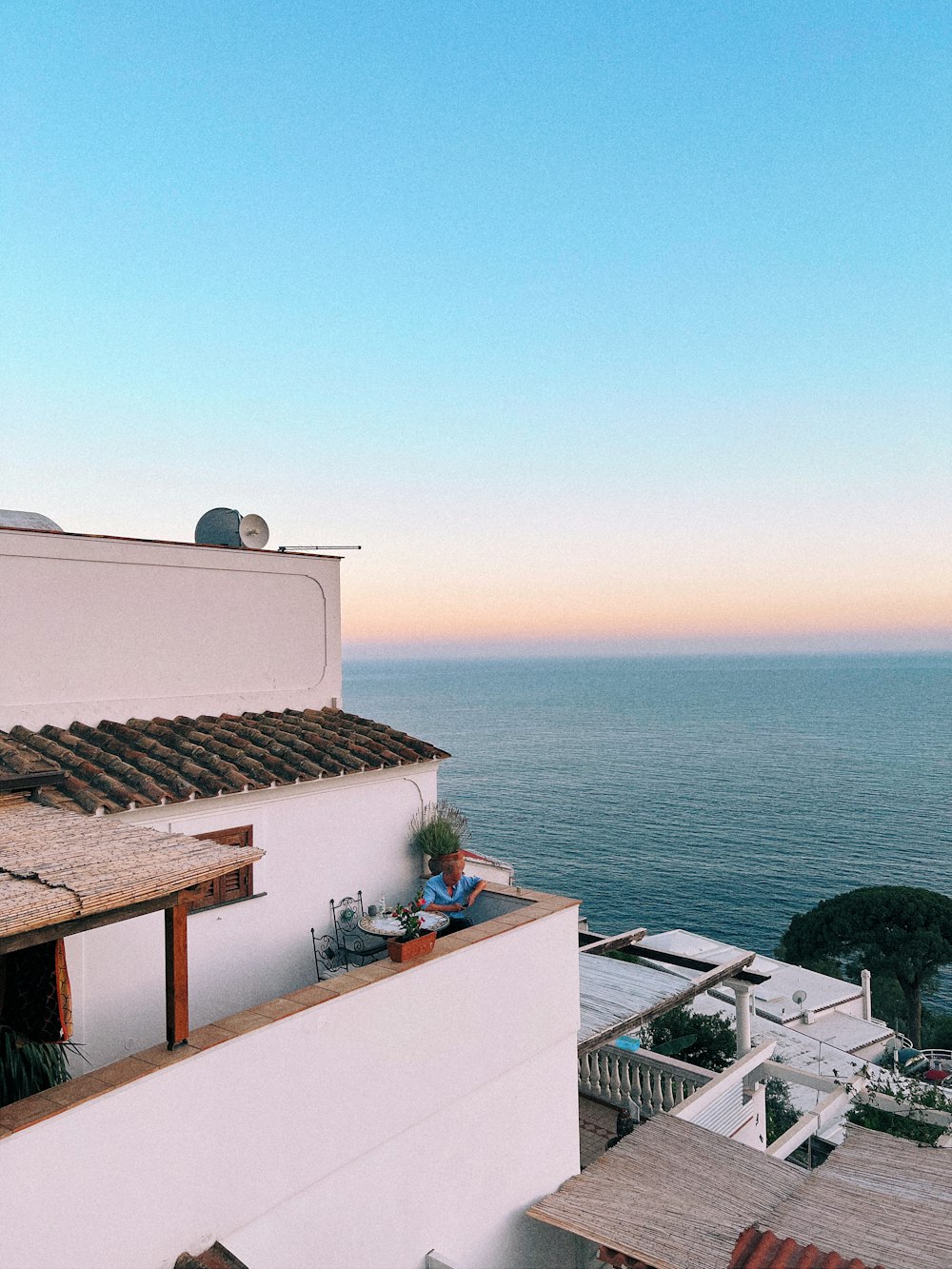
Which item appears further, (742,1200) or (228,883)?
(742,1200)

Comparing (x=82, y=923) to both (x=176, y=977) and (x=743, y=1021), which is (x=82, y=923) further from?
(x=743, y=1021)

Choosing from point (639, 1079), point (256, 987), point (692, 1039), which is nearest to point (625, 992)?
point (639, 1079)

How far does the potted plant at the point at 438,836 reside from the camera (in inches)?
334

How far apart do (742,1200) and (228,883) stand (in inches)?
224

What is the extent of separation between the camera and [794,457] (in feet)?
116

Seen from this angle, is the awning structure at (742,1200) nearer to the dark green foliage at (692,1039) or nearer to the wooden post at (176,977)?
the wooden post at (176,977)

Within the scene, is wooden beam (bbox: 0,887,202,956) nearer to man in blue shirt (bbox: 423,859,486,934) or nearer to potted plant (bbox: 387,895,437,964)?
potted plant (bbox: 387,895,437,964)

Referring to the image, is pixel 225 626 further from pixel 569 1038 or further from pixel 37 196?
pixel 37 196

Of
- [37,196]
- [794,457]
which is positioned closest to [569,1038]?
[37,196]

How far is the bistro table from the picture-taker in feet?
22.6

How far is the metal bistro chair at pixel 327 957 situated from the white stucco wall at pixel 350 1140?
5.69 ft

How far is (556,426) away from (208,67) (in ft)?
59.4

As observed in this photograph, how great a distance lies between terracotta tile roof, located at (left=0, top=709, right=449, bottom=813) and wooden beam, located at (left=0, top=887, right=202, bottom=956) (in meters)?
1.72

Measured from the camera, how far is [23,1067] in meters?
4.59
